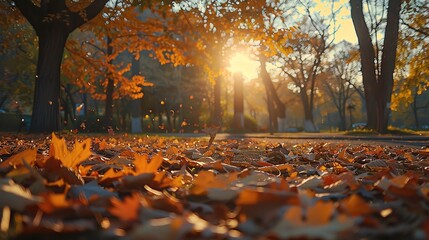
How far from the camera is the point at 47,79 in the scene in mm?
9664

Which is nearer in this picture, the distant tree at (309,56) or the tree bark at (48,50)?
the tree bark at (48,50)

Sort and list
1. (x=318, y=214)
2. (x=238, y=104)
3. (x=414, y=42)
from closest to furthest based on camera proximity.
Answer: (x=318, y=214) < (x=414, y=42) < (x=238, y=104)

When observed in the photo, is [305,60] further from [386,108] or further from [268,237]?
[268,237]

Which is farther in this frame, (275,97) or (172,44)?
(275,97)

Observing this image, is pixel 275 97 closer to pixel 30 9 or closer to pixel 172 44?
pixel 172 44

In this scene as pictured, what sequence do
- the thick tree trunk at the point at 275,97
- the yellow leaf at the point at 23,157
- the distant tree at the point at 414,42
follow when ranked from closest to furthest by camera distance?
1. the yellow leaf at the point at 23,157
2. the distant tree at the point at 414,42
3. the thick tree trunk at the point at 275,97

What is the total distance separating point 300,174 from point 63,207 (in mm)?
1684

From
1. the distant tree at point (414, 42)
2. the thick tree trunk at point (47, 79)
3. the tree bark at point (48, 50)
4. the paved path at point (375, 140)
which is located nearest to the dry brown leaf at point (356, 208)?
the paved path at point (375, 140)

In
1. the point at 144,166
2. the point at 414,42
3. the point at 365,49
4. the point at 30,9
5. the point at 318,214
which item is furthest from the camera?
the point at 414,42

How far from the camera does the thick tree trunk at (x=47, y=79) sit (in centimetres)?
955

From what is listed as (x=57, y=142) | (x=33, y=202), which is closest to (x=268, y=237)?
(x=33, y=202)

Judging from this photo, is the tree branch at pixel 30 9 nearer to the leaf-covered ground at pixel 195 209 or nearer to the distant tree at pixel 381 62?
the leaf-covered ground at pixel 195 209

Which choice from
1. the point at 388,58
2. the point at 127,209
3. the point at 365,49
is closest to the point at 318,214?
the point at 127,209

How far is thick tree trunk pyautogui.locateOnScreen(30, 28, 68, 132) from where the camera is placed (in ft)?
31.3
